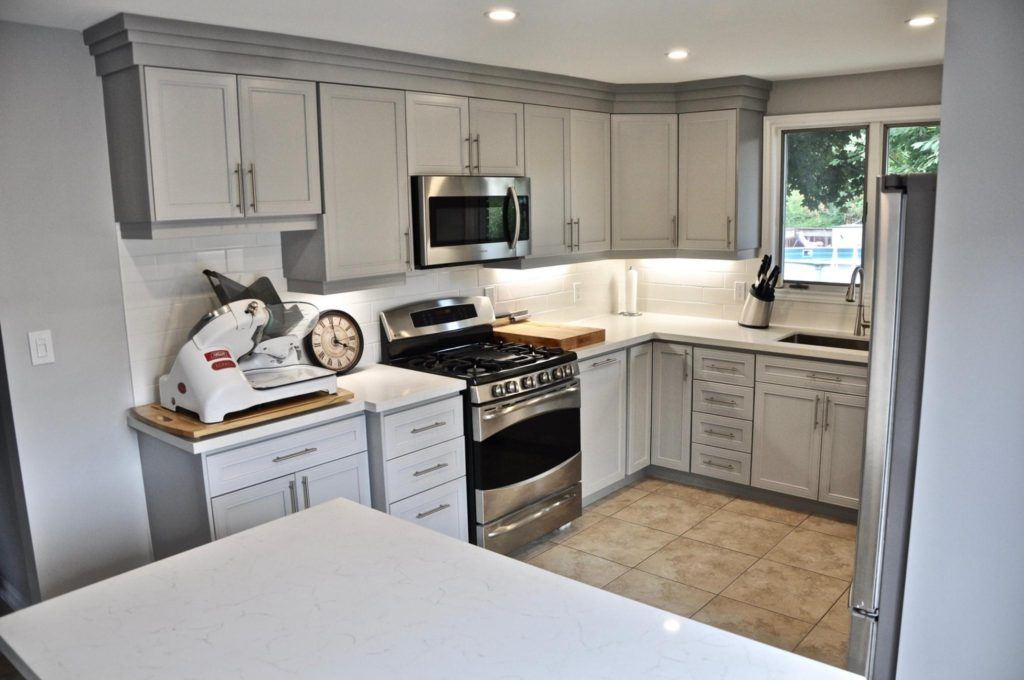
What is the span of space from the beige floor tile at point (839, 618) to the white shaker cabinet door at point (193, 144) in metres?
2.83

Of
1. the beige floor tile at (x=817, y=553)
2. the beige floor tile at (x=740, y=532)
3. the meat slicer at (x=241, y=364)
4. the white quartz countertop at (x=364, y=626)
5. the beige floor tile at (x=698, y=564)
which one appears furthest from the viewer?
the beige floor tile at (x=740, y=532)

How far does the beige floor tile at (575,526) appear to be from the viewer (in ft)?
13.4

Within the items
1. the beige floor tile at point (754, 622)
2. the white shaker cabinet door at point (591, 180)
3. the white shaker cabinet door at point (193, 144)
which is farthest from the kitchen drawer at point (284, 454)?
the white shaker cabinet door at point (591, 180)

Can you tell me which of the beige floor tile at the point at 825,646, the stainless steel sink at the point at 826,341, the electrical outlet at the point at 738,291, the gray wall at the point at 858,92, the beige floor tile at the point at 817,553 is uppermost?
the gray wall at the point at 858,92

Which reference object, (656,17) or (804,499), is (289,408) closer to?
(656,17)

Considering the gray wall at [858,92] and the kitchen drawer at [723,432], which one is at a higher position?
the gray wall at [858,92]

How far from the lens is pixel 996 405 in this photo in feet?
5.76

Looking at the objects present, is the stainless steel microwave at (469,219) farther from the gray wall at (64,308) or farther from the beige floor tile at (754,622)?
the beige floor tile at (754,622)

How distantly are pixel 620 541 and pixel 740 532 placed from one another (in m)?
0.63

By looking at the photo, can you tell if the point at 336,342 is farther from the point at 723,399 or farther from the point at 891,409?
the point at 891,409

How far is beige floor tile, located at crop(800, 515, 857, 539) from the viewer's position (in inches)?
161

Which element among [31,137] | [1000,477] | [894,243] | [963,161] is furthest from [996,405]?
[31,137]

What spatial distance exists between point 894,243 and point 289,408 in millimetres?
2161

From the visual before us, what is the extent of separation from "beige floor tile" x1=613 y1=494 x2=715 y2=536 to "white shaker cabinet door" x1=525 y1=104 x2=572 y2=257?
4.84 feet
